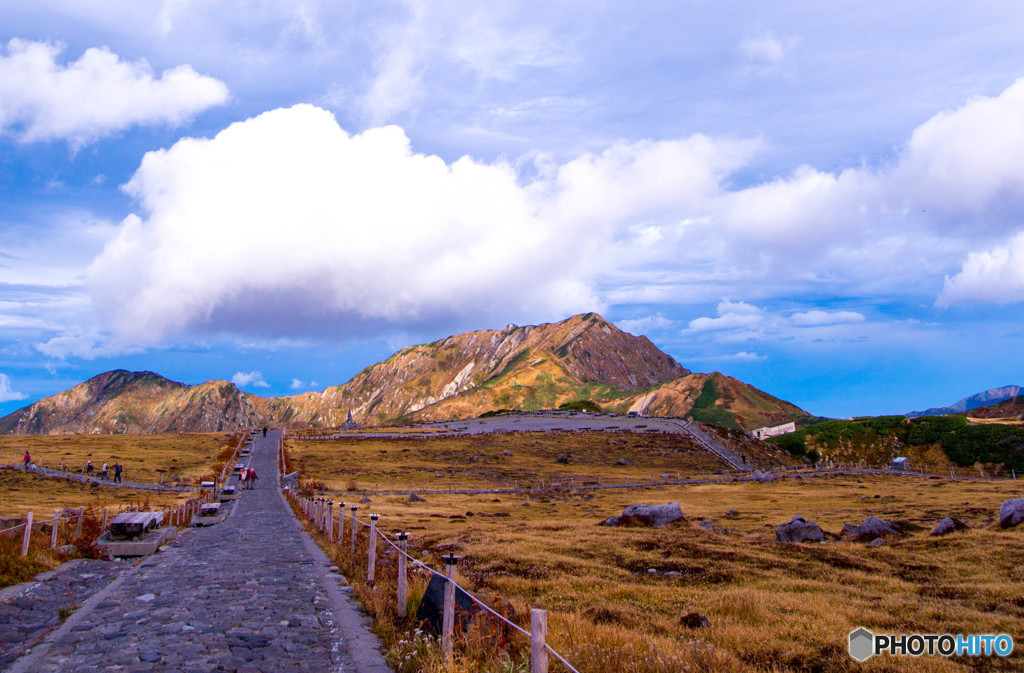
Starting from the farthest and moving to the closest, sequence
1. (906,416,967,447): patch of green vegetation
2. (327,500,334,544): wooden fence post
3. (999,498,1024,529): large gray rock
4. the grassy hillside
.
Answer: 1. (906,416,967,447): patch of green vegetation
2. the grassy hillside
3. (999,498,1024,529): large gray rock
4. (327,500,334,544): wooden fence post

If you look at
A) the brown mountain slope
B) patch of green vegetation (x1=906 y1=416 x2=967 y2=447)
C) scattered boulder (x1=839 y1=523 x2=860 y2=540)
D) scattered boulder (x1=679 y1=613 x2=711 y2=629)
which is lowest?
scattered boulder (x1=839 y1=523 x2=860 y2=540)

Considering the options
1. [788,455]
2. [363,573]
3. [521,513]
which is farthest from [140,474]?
[788,455]

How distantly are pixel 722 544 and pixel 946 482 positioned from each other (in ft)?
164

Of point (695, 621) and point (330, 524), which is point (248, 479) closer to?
point (330, 524)

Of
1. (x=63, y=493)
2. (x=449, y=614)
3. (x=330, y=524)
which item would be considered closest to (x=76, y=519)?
(x=330, y=524)

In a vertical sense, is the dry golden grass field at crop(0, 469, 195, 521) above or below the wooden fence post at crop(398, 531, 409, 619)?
below

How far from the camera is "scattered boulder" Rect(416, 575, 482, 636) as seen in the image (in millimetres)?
8617

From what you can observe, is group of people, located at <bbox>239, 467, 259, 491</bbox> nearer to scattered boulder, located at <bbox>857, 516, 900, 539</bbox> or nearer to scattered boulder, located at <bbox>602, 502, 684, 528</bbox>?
scattered boulder, located at <bbox>602, 502, 684, 528</bbox>

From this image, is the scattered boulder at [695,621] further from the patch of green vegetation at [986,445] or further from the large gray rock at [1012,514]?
the patch of green vegetation at [986,445]

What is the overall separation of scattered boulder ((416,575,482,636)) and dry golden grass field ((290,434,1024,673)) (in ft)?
1.19

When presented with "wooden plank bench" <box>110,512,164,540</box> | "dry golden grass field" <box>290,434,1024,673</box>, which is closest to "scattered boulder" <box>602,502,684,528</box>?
"dry golden grass field" <box>290,434,1024,673</box>

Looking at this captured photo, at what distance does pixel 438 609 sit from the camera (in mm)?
9297

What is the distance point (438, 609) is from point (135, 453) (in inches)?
3475

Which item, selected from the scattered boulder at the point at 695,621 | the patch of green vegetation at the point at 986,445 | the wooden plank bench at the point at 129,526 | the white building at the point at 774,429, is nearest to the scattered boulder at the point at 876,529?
the scattered boulder at the point at 695,621
